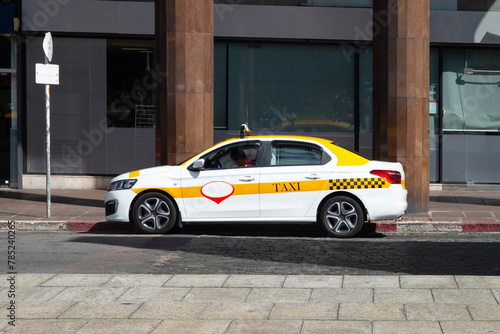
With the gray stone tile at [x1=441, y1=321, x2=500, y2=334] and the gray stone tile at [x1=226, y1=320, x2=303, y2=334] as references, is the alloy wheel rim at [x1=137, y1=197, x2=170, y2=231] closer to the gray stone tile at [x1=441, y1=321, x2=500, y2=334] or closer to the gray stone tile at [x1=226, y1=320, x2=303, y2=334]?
the gray stone tile at [x1=226, y1=320, x2=303, y2=334]

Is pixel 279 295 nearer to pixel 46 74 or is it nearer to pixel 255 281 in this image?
pixel 255 281

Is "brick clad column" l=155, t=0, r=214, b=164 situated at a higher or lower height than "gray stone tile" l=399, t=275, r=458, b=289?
higher

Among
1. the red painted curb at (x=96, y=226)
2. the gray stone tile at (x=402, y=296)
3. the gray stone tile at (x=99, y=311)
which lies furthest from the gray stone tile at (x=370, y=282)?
the red painted curb at (x=96, y=226)

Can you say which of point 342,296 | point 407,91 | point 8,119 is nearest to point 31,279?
point 342,296

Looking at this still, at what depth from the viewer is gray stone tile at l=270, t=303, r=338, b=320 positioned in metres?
7.21

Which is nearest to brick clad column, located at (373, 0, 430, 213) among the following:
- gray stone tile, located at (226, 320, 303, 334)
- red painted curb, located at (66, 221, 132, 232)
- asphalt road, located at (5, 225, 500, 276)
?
asphalt road, located at (5, 225, 500, 276)

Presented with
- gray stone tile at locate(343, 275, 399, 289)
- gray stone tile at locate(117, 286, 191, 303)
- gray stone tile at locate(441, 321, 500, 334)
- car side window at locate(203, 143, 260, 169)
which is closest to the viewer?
gray stone tile at locate(441, 321, 500, 334)

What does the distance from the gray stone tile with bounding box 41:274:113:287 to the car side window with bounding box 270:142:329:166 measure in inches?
176

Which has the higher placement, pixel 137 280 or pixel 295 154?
pixel 295 154

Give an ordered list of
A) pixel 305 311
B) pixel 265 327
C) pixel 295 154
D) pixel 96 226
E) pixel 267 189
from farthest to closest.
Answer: pixel 96 226 → pixel 295 154 → pixel 267 189 → pixel 305 311 → pixel 265 327

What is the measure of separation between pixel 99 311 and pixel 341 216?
5.89m

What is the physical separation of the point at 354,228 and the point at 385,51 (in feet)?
12.8

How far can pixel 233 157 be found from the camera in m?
13.1

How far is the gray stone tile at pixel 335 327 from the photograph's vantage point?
669 cm
